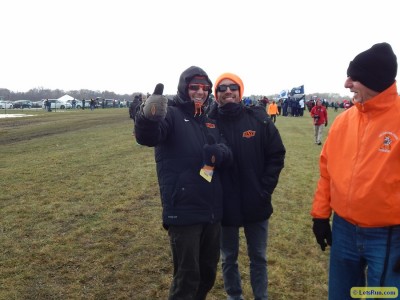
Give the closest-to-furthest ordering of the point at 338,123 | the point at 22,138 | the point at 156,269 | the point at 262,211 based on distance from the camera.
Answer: the point at 338,123 → the point at 262,211 → the point at 156,269 → the point at 22,138

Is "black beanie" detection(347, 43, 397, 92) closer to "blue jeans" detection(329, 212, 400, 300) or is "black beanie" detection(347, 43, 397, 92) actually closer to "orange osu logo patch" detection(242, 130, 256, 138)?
"blue jeans" detection(329, 212, 400, 300)

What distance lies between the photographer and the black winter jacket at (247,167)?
3.19m

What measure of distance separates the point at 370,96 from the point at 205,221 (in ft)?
4.83

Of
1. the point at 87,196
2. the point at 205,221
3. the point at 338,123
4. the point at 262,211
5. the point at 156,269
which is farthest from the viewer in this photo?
the point at 87,196

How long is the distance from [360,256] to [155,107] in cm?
172

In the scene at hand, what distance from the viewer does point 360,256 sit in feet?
7.68

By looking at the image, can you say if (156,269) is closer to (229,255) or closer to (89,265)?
(89,265)

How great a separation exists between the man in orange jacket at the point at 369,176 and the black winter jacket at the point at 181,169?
95 cm

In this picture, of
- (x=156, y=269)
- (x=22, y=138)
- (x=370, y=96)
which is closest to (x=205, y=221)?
(x=370, y=96)

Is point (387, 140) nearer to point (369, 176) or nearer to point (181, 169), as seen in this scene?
point (369, 176)

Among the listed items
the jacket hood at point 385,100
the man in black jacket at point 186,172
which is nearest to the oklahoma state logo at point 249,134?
the man in black jacket at point 186,172

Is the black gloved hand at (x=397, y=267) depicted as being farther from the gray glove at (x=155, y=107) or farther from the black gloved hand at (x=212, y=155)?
the gray glove at (x=155, y=107)

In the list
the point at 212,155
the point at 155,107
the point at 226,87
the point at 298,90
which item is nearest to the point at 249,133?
the point at 226,87

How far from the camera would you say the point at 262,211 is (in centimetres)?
324
